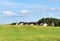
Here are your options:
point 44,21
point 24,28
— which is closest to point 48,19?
point 44,21

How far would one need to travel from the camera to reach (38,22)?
2527 inches

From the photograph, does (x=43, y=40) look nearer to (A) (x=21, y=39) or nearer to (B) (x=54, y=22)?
(A) (x=21, y=39)

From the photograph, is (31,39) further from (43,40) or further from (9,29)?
(9,29)

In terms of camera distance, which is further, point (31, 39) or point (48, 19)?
point (48, 19)

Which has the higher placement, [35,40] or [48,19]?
[48,19]

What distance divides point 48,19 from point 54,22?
220cm

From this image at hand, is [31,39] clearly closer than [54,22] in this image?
Yes

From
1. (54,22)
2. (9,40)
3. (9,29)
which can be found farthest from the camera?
(54,22)

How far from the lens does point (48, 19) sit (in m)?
63.2

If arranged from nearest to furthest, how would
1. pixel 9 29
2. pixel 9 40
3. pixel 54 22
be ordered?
pixel 9 40 < pixel 9 29 < pixel 54 22

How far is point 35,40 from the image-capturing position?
3108 centimetres

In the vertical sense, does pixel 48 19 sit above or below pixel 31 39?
above

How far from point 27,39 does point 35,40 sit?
4.34 feet

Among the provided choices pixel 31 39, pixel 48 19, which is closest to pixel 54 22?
pixel 48 19
